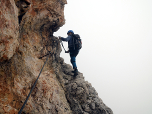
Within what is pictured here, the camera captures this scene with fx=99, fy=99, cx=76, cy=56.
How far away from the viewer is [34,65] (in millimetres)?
5672

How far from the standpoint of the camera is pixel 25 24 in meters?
5.78

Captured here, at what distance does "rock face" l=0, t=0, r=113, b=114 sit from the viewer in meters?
3.50

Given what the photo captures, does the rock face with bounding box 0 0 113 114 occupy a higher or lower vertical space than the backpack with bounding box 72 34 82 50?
lower

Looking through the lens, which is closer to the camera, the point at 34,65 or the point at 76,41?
the point at 34,65

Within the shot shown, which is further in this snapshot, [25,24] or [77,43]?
[77,43]

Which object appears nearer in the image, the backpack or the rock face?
the rock face

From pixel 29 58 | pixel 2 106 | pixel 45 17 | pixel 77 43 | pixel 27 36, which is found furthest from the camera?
pixel 77 43

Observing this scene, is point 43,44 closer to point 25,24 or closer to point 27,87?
point 25,24

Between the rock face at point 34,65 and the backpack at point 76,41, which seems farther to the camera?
the backpack at point 76,41

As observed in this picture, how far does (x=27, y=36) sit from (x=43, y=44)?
1500 millimetres

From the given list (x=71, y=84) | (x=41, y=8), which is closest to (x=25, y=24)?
(x=41, y=8)

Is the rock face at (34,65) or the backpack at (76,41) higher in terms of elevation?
the backpack at (76,41)

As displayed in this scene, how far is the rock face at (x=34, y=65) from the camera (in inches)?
138

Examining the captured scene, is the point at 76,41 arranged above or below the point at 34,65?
above
